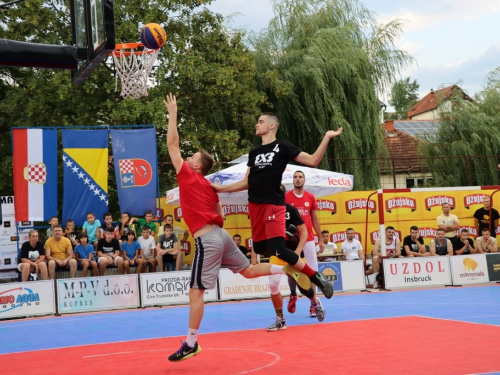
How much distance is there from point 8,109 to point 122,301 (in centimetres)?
1442

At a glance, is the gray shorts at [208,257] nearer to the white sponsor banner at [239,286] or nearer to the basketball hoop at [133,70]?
the basketball hoop at [133,70]

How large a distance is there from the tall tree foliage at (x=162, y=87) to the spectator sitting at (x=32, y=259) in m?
9.21

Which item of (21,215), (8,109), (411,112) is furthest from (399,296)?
(411,112)

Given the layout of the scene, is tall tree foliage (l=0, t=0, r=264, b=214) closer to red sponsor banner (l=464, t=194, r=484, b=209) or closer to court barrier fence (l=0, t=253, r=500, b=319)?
red sponsor banner (l=464, t=194, r=484, b=209)

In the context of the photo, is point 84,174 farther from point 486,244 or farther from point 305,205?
point 486,244

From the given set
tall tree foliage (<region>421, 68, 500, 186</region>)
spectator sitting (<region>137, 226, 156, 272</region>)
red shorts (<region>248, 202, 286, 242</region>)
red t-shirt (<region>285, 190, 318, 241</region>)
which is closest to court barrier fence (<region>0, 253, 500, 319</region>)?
spectator sitting (<region>137, 226, 156, 272</region>)

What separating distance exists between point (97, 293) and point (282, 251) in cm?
729

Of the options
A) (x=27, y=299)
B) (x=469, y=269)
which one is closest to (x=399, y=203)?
(x=469, y=269)

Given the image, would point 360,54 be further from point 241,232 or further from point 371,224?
point 241,232

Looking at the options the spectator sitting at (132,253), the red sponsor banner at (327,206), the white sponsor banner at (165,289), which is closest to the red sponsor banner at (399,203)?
the red sponsor banner at (327,206)

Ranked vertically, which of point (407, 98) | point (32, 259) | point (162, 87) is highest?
point (407, 98)

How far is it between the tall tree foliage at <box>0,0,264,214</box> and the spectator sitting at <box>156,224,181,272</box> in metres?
7.93

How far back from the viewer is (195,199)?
729cm

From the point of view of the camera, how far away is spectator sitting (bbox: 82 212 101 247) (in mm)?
16766
